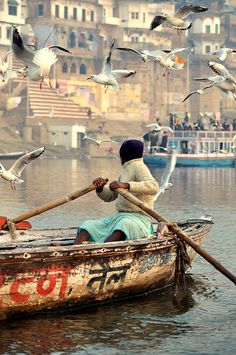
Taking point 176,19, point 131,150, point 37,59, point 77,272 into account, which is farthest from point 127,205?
point 176,19

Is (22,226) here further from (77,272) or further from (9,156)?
(9,156)

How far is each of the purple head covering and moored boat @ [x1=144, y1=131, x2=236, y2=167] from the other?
60135mm

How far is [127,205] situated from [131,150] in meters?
0.68

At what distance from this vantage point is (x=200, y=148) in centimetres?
7550

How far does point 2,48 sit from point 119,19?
17.8 metres

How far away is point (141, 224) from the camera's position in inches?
501

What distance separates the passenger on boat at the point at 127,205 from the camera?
12.5 meters

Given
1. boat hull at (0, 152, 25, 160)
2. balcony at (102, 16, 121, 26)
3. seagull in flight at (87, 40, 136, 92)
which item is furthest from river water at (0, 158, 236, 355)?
balcony at (102, 16, 121, 26)

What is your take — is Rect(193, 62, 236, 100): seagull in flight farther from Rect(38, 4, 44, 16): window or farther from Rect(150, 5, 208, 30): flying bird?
Rect(38, 4, 44, 16): window

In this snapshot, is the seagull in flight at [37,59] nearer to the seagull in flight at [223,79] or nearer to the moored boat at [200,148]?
the seagull in flight at [223,79]

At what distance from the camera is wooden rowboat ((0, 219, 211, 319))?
11.1 meters

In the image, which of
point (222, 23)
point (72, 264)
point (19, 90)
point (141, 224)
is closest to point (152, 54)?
point (141, 224)

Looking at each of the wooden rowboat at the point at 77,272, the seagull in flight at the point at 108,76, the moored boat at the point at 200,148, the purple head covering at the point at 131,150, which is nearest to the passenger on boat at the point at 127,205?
the purple head covering at the point at 131,150

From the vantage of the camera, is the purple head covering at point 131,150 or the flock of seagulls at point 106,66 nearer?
the purple head covering at point 131,150
